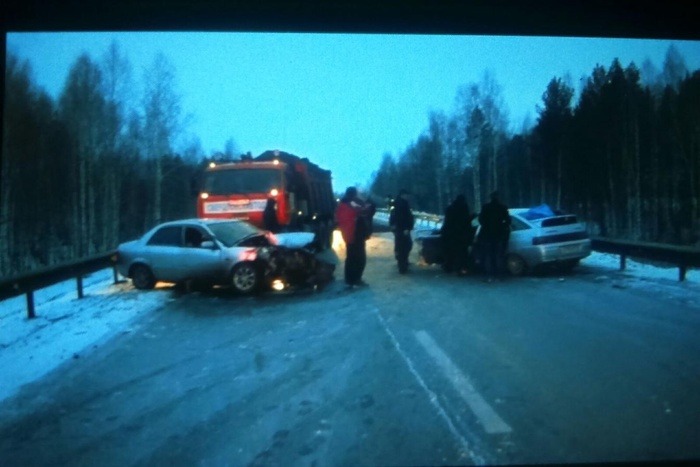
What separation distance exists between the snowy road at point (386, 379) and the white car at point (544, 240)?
138 millimetres

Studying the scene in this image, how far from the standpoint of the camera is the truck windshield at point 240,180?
4.93m

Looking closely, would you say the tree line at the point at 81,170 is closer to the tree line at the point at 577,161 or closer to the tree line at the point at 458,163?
the tree line at the point at 458,163

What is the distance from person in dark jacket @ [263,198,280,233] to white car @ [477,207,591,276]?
177 cm

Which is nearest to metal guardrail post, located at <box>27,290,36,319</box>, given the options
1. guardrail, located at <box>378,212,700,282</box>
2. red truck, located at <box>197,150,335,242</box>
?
red truck, located at <box>197,150,335,242</box>

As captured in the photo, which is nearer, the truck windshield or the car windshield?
the truck windshield

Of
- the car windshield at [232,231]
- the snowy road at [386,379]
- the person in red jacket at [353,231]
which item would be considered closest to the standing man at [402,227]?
the snowy road at [386,379]

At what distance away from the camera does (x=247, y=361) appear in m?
4.27

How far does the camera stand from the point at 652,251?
4.75 metres

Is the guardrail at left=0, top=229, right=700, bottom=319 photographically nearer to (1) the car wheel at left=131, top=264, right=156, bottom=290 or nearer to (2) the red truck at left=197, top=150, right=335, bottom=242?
(1) the car wheel at left=131, top=264, right=156, bottom=290

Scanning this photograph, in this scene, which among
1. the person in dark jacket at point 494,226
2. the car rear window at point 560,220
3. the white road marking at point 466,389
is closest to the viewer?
the white road marking at point 466,389

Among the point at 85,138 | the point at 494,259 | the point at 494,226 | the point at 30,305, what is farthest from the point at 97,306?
the point at 494,259

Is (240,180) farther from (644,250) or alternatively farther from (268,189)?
(644,250)

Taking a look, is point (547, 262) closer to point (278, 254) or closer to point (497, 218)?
point (497, 218)

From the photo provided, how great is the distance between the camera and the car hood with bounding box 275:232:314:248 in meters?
5.50
